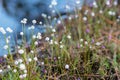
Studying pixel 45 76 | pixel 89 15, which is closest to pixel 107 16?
pixel 89 15

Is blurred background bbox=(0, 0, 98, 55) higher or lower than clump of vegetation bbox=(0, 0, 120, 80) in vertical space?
higher

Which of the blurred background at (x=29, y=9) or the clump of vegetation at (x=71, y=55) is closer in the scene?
the clump of vegetation at (x=71, y=55)

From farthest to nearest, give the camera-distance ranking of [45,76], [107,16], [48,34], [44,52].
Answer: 1. [107,16]
2. [48,34]
3. [44,52]
4. [45,76]

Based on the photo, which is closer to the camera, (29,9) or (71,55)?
(71,55)

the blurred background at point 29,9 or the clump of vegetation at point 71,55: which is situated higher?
the blurred background at point 29,9

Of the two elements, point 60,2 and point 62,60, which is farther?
point 60,2

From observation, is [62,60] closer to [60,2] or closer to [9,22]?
[9,22]

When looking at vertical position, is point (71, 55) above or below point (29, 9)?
below

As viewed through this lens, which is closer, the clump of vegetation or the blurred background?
the clump of vegetation
